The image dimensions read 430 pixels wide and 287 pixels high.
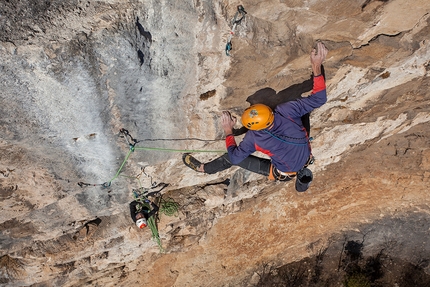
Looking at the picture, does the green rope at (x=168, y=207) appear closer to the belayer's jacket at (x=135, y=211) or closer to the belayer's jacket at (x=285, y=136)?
the belayer's jacket at (x=135, y=211)

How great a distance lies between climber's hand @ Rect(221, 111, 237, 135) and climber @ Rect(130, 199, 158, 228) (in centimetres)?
191

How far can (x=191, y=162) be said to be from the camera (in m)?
4.67

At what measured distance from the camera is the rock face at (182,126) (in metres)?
2.97

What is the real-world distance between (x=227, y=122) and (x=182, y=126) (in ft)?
1.86

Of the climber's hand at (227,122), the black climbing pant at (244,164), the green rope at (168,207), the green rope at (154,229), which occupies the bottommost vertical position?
the green rope at (154,229)

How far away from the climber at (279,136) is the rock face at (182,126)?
0.18 meters

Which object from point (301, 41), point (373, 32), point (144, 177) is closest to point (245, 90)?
point (301, 41)

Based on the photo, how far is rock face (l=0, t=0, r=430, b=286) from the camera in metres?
2.97

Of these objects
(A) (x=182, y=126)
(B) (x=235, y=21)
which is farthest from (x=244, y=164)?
(B) (x=235, y=21)

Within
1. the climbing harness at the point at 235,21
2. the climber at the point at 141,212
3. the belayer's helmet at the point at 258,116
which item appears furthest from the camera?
the climber at the point at 141,212

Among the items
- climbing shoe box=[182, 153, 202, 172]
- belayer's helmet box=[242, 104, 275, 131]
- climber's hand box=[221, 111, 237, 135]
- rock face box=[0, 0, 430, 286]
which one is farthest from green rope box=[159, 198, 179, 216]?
belayer's helmet box=[242, 104, 275, 131]

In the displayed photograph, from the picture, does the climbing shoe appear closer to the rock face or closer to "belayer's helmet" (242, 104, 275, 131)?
the rock face

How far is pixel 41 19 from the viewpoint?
2629 millimetres

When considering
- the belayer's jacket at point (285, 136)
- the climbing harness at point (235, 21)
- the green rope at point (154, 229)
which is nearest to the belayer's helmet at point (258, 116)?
the belayer's jacket at point (285, 136)
